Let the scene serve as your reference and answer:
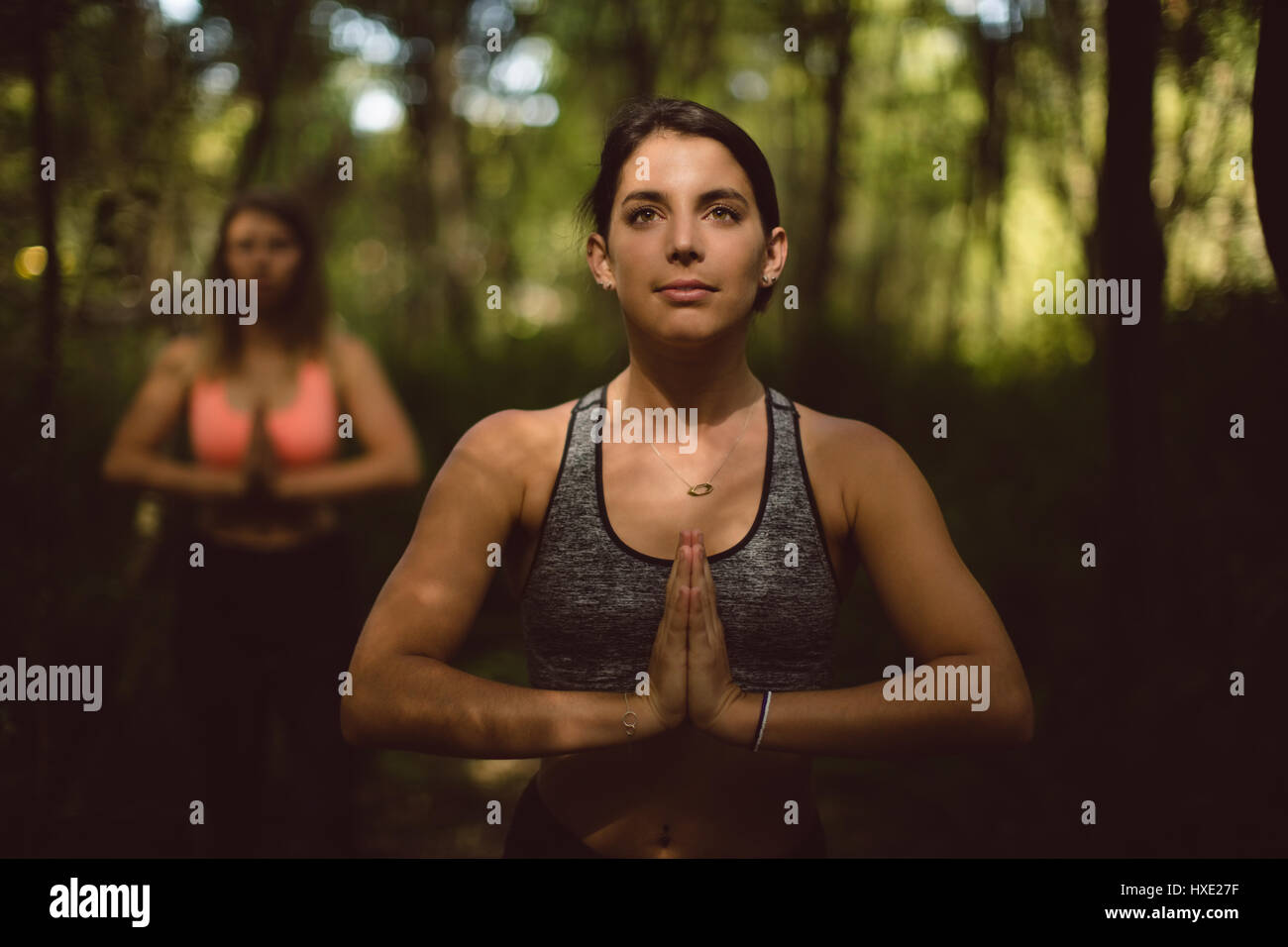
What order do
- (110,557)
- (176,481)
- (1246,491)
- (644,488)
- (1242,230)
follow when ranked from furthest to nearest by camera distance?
(1242,230) < (110,557) < (1246,491) < (176,481) < (644,488)

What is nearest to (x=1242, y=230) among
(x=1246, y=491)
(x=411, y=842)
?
(x=1246, y=491)

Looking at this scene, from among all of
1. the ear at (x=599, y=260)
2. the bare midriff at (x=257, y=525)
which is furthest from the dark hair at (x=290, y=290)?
the ear at (x=599, y=260)

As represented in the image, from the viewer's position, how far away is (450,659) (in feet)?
7.06

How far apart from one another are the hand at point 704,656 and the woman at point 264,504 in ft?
7.14

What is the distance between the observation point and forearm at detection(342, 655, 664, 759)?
200 centimetres

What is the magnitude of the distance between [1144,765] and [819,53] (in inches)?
396

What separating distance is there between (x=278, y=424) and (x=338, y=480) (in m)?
0.31

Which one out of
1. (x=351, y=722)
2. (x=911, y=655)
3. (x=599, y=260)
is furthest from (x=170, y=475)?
(x=911, y=655)

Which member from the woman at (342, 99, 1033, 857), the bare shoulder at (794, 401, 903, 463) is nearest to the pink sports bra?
the woman at (342, 99, 1033, 857)

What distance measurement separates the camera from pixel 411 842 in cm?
540

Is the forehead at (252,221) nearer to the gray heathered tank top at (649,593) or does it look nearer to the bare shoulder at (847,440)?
the gray heathered tank top at (649,593)

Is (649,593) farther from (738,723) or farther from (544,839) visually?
(544,839)

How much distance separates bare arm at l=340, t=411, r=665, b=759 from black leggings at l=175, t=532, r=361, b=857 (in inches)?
74.2

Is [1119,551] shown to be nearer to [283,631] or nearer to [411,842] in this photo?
[283,631]
